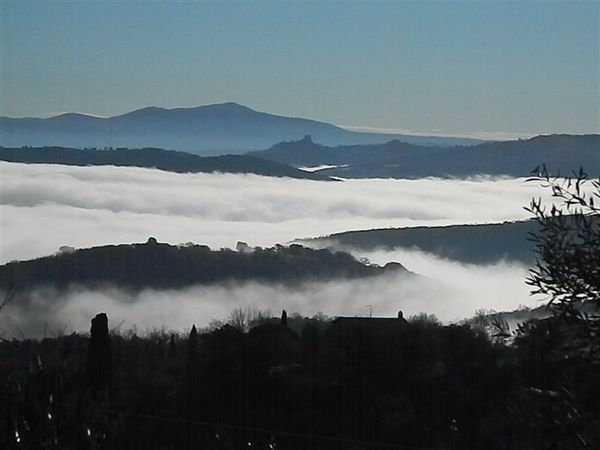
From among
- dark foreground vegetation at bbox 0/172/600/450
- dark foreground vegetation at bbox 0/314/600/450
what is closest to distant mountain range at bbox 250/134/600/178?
dark foreground vegetation at bbox 0/314/600/450

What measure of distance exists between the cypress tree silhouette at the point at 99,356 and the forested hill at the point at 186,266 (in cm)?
4540

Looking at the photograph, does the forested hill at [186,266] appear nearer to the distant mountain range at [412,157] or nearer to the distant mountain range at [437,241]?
the distant mountain range at [437,241]

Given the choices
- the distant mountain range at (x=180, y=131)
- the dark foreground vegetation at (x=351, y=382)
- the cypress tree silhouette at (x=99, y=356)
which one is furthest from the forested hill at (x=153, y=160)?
the cypress tree silhouette at (x=99, y=356)

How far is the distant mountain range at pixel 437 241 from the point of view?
6212cm

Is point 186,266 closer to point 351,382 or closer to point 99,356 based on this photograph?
point 351,382

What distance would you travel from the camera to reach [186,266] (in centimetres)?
6900

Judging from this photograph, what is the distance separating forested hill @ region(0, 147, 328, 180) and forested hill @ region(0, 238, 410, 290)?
34760 millimetres

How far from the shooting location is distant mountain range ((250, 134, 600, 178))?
6405 centimetres

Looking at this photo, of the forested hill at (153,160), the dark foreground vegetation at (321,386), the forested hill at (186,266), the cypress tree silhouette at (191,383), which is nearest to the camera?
the dark foreground vegetation at (321,386)

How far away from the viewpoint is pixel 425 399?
1532 cm

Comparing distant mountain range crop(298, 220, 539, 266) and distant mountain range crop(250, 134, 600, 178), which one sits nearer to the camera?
distant mountain range crop(298, 220, 539, 266)

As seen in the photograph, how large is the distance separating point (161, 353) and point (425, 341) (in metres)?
6.85

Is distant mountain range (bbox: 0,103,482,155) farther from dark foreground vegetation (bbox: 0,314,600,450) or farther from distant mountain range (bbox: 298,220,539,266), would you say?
dark foreground vegetation (bbox: 0,314,600,450)

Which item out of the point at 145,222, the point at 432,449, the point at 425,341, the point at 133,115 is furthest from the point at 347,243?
the point at 432,449
